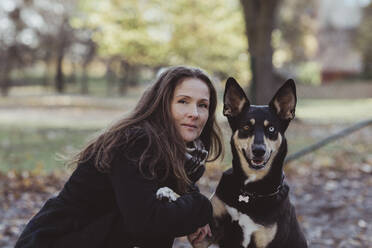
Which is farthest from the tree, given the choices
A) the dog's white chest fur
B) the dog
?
the dog's white chest fur

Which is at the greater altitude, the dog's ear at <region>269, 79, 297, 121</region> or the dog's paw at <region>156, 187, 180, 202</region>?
the dog's ear at <region>269, 79, 297, 121</region>

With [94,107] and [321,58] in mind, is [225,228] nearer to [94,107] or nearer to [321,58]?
[94,107]

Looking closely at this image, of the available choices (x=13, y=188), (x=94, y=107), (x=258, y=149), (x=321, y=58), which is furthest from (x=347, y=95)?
(x=258, y=149)

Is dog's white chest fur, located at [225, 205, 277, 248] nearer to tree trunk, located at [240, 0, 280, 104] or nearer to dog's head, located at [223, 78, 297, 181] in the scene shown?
dog's head, located at [223, 78, 297, 181]

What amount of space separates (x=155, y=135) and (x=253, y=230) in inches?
36.1

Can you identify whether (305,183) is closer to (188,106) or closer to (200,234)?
(200,234)

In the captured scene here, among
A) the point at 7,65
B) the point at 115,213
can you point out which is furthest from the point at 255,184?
the point at 7,65

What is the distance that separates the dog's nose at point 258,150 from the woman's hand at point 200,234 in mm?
599

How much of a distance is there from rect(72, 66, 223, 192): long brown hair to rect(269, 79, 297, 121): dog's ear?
501mm

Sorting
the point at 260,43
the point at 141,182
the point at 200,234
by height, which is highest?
the point at 260,43

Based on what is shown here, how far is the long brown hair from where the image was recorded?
109 inches

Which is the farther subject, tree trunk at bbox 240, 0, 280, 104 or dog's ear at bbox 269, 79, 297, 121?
tree trunk at bbox 240, 0, 280, 104

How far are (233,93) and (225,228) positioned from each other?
3.17 ft

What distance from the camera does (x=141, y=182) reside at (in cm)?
265
